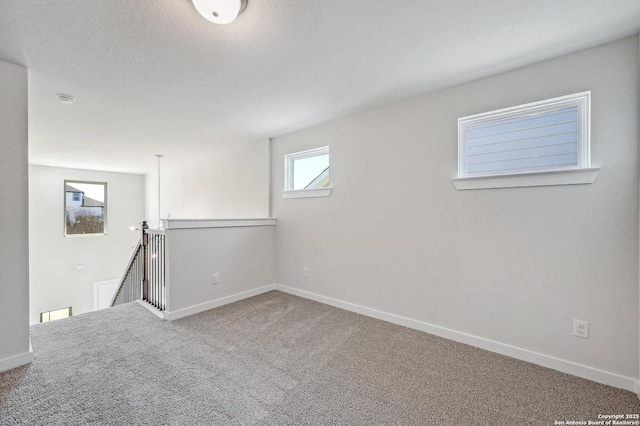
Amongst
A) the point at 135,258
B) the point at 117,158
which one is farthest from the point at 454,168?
the point at 117,158

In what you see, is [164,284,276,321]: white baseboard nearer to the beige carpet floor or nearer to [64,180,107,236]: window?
the beige carpet floor

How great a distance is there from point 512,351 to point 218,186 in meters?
4.93

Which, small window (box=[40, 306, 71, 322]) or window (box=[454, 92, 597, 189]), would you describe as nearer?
window (box=[454, 92, 597, 189])

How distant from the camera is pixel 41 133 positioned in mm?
3670

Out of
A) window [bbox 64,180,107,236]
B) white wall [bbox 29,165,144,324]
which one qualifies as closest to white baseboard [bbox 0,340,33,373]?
white wall [bbox 29,165,144,324]

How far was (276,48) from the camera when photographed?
75.7 inches

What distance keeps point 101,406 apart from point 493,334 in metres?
2.85

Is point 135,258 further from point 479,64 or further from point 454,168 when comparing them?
point 479,64

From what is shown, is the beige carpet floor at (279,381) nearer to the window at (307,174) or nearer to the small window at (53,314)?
→ the window at (307,174)

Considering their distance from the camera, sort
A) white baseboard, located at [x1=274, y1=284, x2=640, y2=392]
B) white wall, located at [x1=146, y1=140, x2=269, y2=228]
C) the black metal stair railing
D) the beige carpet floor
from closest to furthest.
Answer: the beige carpet floor
white baseboard, located at [x1=274, y1=284, x2=640, y2=392]
the black metal stair railing
white wall, located at [x1=146, y1=140, x2=269, y2=228]

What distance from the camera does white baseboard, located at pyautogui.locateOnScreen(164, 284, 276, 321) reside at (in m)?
2.93

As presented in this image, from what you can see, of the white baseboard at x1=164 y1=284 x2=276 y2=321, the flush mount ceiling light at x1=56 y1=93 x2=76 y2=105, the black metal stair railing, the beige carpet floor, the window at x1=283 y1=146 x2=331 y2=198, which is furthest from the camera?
the window at x1=283 y1=146 x2=331 y2=198

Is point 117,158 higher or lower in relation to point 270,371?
higher

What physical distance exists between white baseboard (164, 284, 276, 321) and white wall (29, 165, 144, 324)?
18.0 ft
